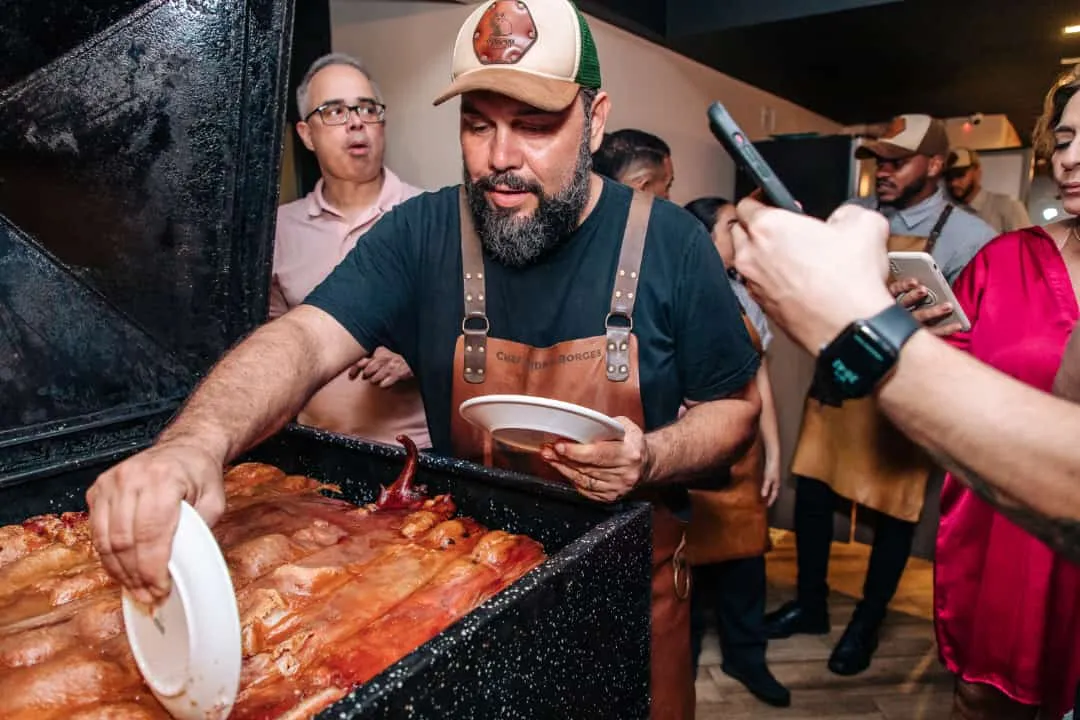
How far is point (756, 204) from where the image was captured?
927 millimetres

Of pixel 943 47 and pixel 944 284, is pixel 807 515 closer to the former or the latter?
pixel 944 284

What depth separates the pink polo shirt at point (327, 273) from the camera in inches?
97.3

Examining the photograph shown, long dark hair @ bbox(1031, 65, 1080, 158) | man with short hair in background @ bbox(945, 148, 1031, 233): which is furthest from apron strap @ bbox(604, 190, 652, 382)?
man with short hair in background @ bbox(945, 148, 1031, 233)

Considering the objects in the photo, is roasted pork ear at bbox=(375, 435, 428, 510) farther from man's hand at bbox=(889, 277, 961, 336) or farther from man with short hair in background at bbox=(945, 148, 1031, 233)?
man with short hair in background at bbox=(945, 148, 1031, 233)

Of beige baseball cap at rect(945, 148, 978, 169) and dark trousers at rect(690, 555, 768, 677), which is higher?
beige baseball cap at rect(945, 148, 978, 169)

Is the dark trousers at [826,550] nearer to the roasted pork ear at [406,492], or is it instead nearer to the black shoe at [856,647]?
the black shoe at [856,647]

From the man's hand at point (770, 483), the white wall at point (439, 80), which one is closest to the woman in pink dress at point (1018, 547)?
the man's hand at point (770, 483)

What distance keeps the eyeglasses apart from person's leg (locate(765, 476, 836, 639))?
238cm

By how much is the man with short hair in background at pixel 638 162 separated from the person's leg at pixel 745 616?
4.99 feet

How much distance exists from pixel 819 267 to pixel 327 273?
2.10 m

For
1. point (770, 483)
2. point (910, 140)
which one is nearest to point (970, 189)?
point (910, 140)

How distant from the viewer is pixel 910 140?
3158 mm

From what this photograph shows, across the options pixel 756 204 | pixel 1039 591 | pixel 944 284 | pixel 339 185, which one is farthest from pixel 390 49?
pixel 1039 591

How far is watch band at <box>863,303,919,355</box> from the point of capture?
2.66ft
